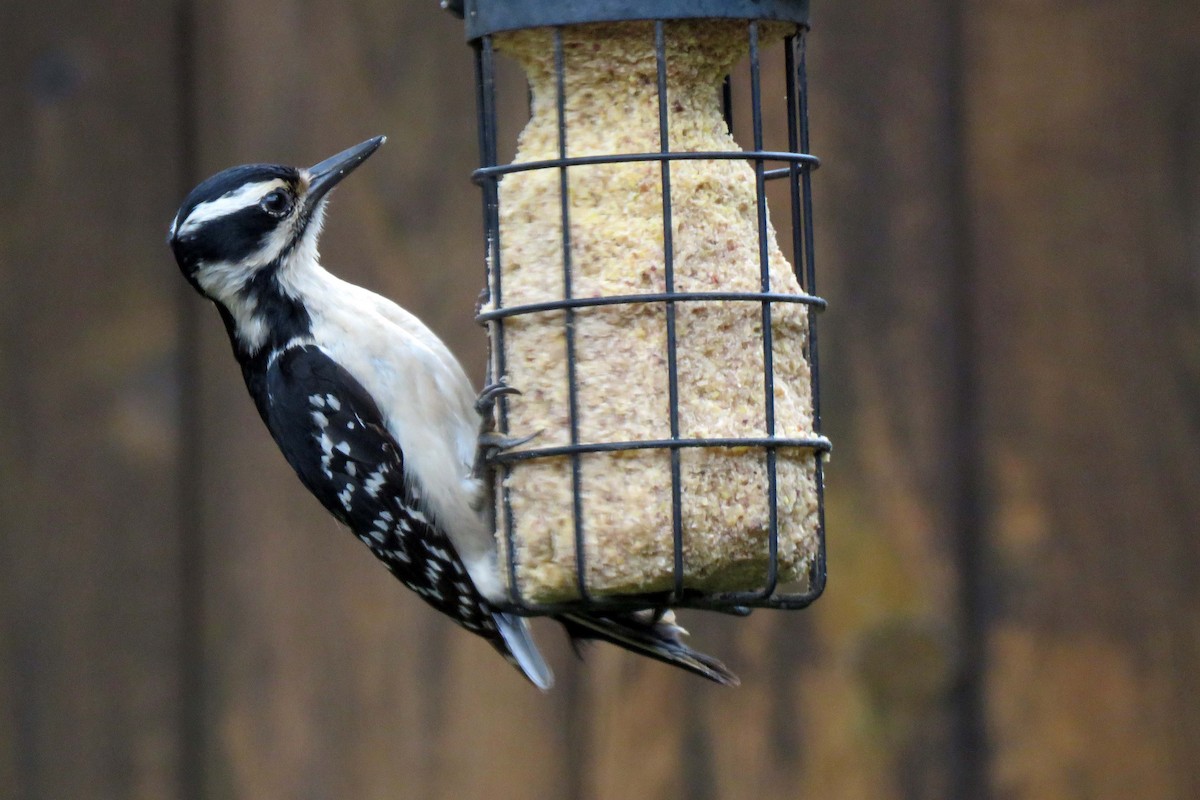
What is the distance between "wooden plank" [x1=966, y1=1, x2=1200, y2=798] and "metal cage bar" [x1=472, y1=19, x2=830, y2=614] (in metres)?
0.78

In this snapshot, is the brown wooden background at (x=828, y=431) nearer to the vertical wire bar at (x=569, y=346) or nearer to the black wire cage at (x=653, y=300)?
the black wire cage at (x=653, y=300)

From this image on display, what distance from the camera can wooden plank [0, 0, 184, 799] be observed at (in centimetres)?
432

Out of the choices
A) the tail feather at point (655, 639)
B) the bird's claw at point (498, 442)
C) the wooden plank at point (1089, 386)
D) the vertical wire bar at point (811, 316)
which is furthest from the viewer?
the wooden plank at point (1089, 386)

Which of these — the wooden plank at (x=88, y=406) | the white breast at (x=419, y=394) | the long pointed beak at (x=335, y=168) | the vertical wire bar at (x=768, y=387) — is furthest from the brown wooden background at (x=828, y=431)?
the vertical wire bar at (x=768, y=387)

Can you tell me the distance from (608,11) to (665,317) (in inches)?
21.5

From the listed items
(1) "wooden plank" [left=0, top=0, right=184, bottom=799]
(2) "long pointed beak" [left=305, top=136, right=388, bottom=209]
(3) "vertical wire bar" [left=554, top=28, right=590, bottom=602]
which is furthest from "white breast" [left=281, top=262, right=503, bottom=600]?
(3) "vertical wire bar" [left=554, top=28, right=590, bottom=602]

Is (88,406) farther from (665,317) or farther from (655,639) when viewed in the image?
(665,317)

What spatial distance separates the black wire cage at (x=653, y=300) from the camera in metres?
3.19

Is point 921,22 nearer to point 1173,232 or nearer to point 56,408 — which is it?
point 1173,232

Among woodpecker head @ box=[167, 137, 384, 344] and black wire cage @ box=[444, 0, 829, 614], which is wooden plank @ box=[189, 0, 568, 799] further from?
black wire cage @ box=[444, 0, 829, 614]

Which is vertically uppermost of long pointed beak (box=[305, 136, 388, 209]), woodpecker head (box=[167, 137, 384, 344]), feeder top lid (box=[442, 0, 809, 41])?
feeder top lid (box=[442, 0, 809, 41])

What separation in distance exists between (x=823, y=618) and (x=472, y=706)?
86cm

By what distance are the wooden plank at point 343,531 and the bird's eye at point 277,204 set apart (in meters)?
0.25

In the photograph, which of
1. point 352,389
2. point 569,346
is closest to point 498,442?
point 569,346
